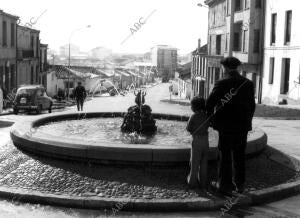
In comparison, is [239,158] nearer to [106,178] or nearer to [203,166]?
[203,166]

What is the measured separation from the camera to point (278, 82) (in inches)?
1190

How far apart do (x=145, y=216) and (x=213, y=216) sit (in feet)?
3.19

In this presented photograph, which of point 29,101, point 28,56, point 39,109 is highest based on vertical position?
point 28,56

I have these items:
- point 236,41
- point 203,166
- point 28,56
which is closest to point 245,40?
point 236,41

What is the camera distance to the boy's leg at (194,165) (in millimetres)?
7367

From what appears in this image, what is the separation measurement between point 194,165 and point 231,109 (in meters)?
1.07

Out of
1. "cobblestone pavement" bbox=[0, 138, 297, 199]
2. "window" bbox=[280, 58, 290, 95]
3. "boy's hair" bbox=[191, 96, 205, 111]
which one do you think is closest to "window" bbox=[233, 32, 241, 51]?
"window" bbox=[280, 58, 290, 95]

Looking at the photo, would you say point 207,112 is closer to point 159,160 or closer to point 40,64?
point 159,160

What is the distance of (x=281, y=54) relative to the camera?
29.7 meters

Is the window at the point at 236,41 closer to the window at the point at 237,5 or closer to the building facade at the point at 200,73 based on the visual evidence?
the window at the point at 237,5

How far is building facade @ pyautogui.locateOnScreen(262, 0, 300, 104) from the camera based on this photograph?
90.9 ft

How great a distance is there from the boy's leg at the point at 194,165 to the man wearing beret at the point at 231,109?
382mm

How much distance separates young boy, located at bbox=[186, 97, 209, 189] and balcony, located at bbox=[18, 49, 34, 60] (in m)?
36.3

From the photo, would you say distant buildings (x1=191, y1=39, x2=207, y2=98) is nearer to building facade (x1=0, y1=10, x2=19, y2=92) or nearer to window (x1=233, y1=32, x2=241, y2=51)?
window (x1=233, y1=32, x2=241, y2=51)
